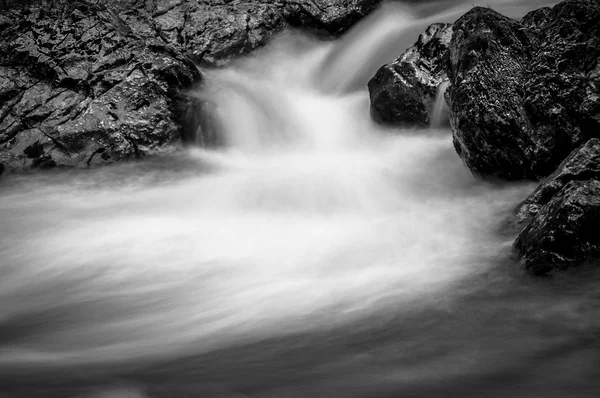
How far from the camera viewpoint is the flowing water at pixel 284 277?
3154 millimetres

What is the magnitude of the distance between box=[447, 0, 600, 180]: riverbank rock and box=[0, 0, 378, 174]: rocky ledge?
474cm

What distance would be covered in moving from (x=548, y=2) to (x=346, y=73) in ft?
12.9

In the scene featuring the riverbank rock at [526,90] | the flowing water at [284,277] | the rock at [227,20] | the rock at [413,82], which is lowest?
the flowing water at [284,277]

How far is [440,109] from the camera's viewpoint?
848cm

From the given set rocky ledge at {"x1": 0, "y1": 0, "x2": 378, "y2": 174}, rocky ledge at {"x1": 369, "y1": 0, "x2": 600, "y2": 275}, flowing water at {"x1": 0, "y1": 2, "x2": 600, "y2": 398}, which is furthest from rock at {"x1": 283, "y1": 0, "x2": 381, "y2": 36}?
rocky ledge at {"x1": 369, "y1": 0, "x2": 600, "y2": 275}

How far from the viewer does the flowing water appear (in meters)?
3.15

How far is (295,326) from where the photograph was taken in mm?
4062

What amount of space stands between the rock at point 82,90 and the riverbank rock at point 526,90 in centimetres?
476

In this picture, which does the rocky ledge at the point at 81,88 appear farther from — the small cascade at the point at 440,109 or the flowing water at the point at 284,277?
the small cascade at the point at 440,109

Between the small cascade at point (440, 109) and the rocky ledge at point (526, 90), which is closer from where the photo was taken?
the rocky ledge at point (526, 90)

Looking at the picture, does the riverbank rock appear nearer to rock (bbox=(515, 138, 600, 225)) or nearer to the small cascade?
rock (bbox=(515, 138, 600, 225))

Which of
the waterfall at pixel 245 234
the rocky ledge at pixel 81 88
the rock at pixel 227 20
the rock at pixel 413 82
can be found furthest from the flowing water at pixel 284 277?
the rock at pixel 227 20

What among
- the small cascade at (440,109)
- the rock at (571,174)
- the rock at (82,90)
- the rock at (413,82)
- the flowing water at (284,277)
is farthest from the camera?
the rock at (82,90)

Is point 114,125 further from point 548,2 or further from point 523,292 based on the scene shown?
point 548,2
